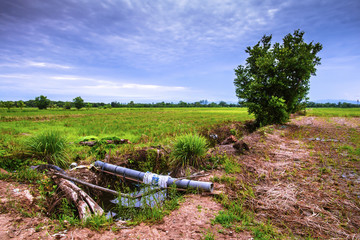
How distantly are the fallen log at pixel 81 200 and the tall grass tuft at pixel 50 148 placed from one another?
2.13 meters

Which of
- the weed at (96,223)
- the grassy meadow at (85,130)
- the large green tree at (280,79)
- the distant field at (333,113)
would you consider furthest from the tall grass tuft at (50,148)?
the distant field at (333,113)

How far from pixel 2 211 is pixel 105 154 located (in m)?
Result: 3.84

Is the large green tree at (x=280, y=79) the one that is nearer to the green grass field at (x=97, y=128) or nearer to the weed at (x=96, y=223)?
the green grass field at (x=97, y=128)

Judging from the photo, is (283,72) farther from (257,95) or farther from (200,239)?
(200,239)

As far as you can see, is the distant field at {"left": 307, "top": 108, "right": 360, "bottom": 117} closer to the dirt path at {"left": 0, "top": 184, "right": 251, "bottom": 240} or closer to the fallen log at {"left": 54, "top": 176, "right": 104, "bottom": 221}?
the dirt path at {"left": 0, "top": 184, "right": 251, "bottom": 240}

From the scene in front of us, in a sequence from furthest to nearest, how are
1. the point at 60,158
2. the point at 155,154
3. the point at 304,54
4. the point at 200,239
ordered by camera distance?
the point at 304,54
the point at 155,154
the point at 60,158
the point at 200,239

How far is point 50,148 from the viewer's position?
614 centimetres

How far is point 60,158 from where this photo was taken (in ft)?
20.2

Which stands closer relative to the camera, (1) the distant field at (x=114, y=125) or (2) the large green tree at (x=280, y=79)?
(1) the distant field at (x=114, y=125)

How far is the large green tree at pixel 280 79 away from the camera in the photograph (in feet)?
45.5

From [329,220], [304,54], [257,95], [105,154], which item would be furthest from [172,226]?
[304,54]

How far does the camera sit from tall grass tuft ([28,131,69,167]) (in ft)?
19.6

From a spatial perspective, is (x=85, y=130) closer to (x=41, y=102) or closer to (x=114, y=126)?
(x=114, y=126)

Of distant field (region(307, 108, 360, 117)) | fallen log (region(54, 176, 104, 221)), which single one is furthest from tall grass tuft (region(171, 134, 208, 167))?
distant field (region(307, 108, 360, 117))
